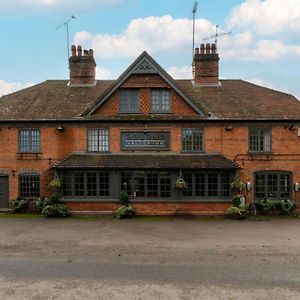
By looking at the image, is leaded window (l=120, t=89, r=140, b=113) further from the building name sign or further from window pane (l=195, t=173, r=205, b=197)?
window pane (l=195, t=173, r=205, b=197)

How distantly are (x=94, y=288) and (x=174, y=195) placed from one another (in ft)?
38.2

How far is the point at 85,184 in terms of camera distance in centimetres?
2005

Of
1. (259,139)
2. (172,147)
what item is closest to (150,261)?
(172,147)

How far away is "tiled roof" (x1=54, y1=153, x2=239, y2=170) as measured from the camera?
773 inches

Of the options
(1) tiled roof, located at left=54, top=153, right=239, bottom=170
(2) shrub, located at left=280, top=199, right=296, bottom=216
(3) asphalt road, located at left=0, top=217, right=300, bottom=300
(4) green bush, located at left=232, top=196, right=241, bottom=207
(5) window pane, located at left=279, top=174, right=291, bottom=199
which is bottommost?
(3) asphalt road, located at left=0, top=217, right=300, bottom=300

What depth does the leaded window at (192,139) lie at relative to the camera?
20.9 m

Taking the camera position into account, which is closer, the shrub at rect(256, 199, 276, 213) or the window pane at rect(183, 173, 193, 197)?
the shrub at rect(256, 199, 276, 213)

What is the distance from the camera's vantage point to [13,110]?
71.2ft

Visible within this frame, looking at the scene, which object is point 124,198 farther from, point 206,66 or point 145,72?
point 206,66

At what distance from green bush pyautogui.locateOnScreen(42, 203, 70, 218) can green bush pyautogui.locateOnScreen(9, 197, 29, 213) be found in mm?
1896

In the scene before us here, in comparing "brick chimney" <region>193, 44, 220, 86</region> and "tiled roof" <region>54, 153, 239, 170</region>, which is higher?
"brick chimney" <region>193, 44, 220, 86</region>

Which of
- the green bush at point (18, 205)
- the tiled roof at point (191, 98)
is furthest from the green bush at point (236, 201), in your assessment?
the green bush at point (18, 205)

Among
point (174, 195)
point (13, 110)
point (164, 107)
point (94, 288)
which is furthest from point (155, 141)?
point (94, 288)

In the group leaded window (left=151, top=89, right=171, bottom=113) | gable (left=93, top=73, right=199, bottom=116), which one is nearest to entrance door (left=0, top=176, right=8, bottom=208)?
gable (left=93, top=73, right=199, bottom=116)
